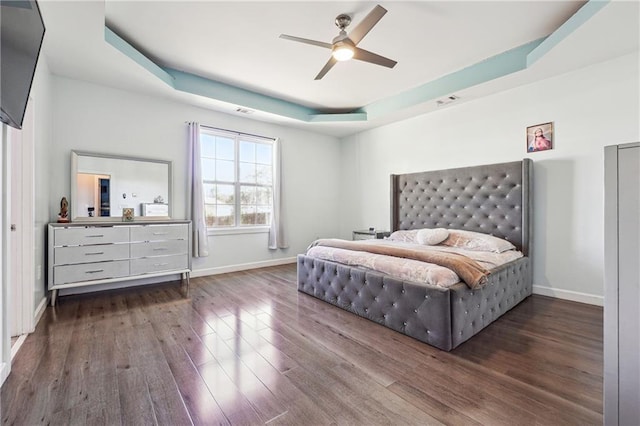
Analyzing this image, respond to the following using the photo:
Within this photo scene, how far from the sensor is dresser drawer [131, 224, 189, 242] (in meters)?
3.53

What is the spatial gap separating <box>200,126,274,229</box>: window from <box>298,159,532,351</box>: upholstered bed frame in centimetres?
189

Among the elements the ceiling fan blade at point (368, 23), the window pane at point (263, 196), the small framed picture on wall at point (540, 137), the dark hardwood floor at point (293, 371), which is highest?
the ceiling fan blade at point (368, 23)

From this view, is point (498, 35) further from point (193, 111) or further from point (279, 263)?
point (279, 263)

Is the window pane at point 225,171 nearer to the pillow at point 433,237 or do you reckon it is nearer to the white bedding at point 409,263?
the white bedding at point 409,263

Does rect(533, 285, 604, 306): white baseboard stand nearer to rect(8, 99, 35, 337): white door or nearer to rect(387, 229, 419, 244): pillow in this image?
rect(387, 229, 419, 244): pillow

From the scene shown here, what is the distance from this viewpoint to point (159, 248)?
3.70 metres

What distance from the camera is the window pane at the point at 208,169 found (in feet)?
15.0

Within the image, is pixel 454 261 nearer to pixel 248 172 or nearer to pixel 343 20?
pixel 343 20

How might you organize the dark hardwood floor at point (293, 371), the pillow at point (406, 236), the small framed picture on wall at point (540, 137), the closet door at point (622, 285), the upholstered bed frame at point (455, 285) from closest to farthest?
the closet door at point (622, 285), the dark hardwood floor at point (293, 371), the upholstered bed frame at point (455, 285), the small framed picture on wall at point (540, 137), the pillow at point (406, 236)

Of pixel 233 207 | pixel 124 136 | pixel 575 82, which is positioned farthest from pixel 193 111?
pixel 575 82

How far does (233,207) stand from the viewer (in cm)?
489

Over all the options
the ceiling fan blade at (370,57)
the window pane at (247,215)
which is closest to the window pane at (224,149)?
the window pane at (247,215)

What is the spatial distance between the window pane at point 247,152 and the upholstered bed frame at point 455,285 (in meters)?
2.37

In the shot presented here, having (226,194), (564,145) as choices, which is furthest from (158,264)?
(564,145)
